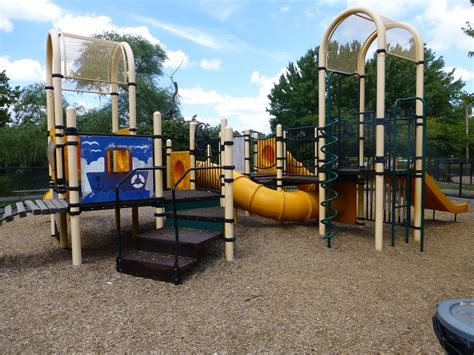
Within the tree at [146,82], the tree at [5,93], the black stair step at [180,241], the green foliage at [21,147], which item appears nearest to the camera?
the black stair step at [180,241]

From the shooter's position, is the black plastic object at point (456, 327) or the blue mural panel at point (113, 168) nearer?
the black plastic object at point (456, 327)

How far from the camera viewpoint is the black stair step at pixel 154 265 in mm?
4141

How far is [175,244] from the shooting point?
176 inches

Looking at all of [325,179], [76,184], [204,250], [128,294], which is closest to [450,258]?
[325,179]

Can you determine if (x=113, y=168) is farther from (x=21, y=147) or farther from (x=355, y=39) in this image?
(x=21, y=147)

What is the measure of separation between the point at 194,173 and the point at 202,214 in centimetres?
247

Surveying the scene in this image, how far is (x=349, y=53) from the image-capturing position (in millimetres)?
6883

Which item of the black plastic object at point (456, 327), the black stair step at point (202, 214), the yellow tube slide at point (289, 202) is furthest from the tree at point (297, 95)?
the black plastic object at point (456, 327)

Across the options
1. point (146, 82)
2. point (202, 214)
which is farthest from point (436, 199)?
point (146, 82)

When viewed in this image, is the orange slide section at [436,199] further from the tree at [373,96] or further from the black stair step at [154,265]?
the tree at [373,96]

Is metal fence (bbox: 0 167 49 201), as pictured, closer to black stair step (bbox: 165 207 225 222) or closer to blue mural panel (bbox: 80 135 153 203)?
blue mural panel (bbox: 80 135 153 203)

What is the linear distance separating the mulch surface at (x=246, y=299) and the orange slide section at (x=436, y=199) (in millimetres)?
1143

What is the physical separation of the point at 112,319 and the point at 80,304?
546 millimetres

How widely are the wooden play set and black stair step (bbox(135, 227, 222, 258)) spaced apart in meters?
0.01
